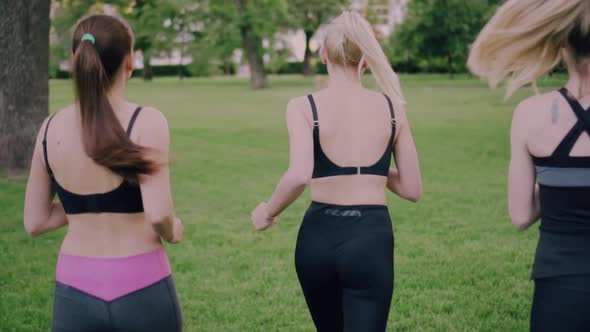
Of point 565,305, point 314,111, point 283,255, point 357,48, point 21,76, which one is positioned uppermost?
point 357,48

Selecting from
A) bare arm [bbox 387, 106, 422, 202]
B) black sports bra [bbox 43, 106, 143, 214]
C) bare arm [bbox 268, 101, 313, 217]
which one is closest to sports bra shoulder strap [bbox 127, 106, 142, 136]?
black sports bra [bbox 43, 106, 143, 214]

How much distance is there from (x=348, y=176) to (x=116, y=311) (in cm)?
119

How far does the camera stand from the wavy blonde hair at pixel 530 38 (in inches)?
95.1

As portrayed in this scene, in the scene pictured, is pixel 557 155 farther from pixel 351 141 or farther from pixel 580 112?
pixel 351 141

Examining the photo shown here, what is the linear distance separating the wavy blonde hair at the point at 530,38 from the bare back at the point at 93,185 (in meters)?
1.40

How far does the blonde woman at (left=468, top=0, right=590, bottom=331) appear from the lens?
2.39 metres

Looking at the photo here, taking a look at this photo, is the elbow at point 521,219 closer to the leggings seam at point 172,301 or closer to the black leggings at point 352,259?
the black leggings at point 352,259

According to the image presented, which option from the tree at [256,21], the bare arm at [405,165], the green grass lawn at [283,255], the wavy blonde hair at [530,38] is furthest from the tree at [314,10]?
the wavy blonde hair at [530,38]

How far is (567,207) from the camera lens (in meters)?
2.42

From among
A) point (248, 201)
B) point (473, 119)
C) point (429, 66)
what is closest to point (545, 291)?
point (248, 201)

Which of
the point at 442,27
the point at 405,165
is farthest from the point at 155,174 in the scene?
the point at 442,27

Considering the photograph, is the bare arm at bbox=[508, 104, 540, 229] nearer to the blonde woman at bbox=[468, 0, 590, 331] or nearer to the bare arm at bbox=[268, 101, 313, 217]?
the blonde woman at bbox=[468, 0, 590, 331]

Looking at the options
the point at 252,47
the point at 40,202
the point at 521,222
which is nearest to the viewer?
the point at 521,222

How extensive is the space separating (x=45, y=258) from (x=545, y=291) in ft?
20.2
